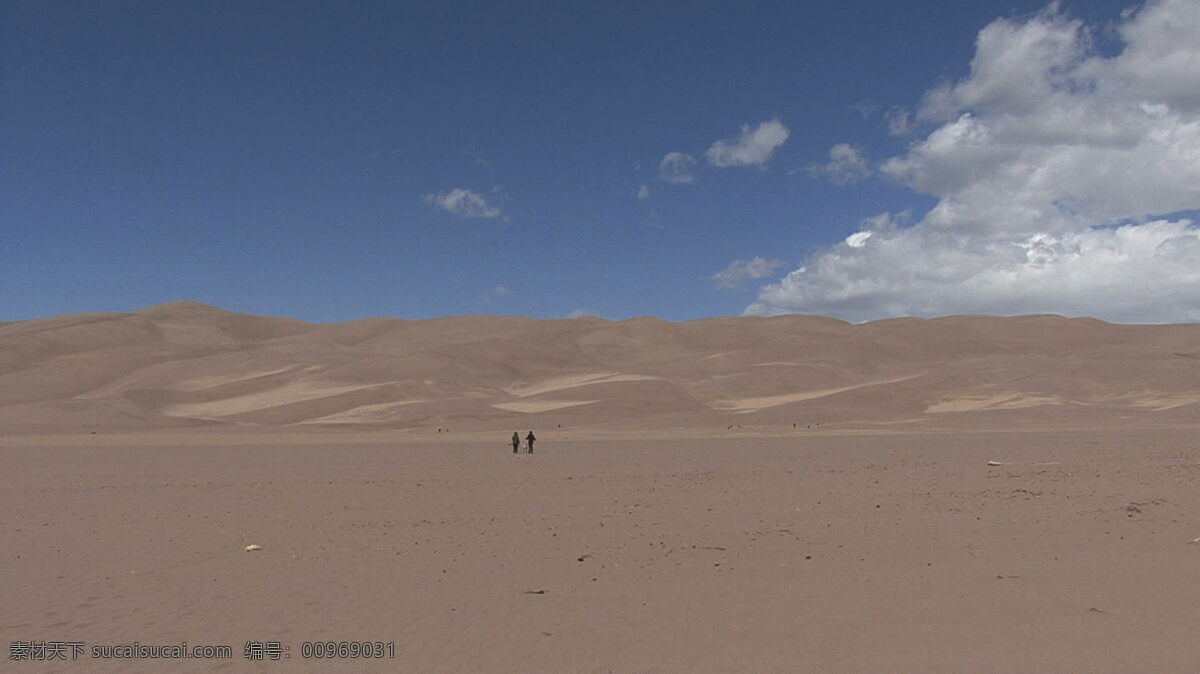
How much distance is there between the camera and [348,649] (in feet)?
24.4

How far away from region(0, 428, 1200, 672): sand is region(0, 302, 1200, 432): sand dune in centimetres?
3729

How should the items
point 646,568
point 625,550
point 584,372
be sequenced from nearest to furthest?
point 646,568 → point 625,550 → point 584,372

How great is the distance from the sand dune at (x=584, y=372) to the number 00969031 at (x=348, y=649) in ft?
157

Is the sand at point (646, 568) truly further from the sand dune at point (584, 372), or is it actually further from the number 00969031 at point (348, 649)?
the sand dune at point (584, 372)

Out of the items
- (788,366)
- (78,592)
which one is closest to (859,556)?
(78,592)

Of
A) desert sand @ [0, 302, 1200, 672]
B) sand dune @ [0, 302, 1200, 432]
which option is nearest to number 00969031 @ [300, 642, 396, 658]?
desert sand @ [0, 302, 1200, 672]

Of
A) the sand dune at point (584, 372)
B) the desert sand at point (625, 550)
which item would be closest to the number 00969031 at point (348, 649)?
the desert sand at point (625, 550)

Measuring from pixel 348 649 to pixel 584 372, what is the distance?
79.4 meters

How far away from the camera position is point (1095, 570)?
9695 mm

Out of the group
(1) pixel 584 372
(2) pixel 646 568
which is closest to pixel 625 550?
(2) pixel 646 568

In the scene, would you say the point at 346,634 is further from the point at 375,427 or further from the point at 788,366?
the point at 788,366

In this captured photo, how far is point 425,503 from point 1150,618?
472 inches

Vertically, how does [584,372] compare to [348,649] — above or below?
above

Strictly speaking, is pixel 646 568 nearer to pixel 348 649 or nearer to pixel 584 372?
pixel 348 649
